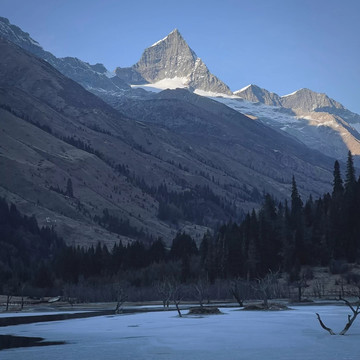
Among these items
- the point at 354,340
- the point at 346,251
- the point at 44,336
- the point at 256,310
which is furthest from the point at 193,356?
the point at 346,251

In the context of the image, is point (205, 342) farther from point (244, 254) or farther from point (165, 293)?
point (244, 254)

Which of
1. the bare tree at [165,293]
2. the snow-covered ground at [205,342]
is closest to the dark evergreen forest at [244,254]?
the bare tree at [165,293]

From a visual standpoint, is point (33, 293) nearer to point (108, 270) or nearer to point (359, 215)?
point (108, 270)

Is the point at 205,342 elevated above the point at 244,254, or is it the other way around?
the point at 244,254

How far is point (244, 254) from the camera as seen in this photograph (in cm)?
14912

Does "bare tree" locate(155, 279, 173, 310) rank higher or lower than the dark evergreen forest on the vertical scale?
lower

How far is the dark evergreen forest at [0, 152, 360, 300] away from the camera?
13812 cm

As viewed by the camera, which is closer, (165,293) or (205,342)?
(205,342)

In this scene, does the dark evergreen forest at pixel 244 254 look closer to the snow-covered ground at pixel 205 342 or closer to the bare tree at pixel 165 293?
the bare tree at pixel 165 293

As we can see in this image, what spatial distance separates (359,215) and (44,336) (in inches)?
3965

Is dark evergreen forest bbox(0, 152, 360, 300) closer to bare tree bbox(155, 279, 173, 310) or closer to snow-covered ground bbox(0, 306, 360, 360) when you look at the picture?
bare tree bbox(155, 279, 173, 310)

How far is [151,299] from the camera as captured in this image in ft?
485

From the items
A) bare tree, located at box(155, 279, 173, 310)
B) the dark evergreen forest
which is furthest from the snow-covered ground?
the dark evergreen forest

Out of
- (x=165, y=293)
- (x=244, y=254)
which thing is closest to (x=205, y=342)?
(x=165, y=293)
